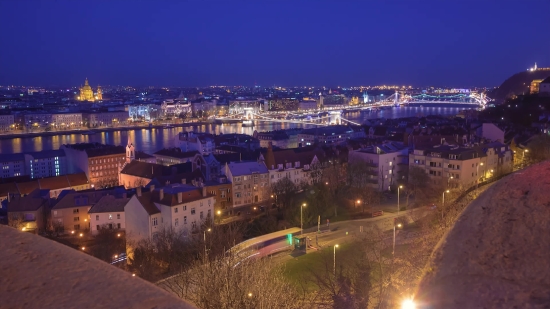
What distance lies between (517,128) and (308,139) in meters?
6.36

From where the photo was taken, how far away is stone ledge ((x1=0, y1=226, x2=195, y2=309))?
1.08m

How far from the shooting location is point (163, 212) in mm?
5520

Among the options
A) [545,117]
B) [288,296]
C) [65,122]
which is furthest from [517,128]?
[65,122]

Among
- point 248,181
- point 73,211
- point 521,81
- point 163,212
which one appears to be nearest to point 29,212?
point 73,211

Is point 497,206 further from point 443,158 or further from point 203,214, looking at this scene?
point 443,158

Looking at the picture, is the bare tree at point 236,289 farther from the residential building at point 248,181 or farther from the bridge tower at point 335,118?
the bridge tower at point 335,118

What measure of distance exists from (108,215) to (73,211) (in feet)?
2.23

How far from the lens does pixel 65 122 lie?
25.9 meters

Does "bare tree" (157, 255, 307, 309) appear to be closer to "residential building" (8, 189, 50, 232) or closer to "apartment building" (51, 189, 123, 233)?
"apartment building" (51, 189, 123, 233)

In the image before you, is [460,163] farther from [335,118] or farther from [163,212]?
[335,118]

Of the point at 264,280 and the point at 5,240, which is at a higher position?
the point at 5,240

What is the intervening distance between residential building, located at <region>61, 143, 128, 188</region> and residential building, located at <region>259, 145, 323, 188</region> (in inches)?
168

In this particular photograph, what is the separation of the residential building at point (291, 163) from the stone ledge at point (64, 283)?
635cm

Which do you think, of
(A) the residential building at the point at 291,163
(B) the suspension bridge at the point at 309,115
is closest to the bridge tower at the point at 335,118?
(B) the suspension bridge at the point at 309,115
